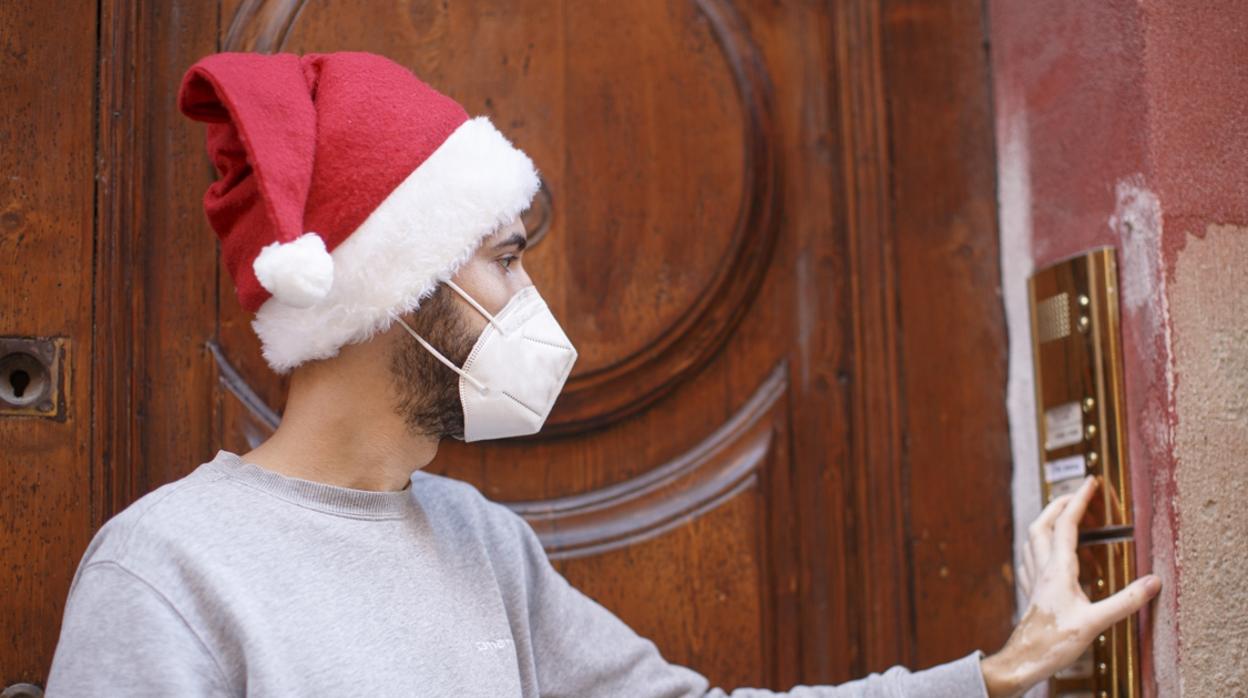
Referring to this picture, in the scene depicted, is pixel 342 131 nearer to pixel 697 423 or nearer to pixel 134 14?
pixel 134 14

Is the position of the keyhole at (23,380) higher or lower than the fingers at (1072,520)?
higher

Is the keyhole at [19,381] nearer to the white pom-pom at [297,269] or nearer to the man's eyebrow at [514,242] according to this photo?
the white pom-pom at [297,269]

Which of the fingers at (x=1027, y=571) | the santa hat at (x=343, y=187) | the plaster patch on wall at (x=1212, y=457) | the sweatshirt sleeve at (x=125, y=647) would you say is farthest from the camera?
the fingers at (x=1027, y=571)

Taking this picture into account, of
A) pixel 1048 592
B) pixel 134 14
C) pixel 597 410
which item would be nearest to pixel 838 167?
pixel 597 410

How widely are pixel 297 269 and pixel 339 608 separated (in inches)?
12.3

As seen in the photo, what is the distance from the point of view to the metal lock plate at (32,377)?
1.22m

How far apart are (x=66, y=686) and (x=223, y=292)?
54 centimetres

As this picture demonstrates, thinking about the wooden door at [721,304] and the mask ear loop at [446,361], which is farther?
the wooden door at [721,304]

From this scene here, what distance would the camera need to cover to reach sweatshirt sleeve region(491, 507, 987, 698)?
128 centimetres

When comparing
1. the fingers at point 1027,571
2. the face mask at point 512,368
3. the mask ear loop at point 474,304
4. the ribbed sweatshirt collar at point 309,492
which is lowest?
the fingers at point 1027,571

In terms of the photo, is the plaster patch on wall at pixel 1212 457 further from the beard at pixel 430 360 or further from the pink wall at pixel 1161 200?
the beard at pixel 430 360

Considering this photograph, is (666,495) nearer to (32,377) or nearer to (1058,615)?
(1058,615)

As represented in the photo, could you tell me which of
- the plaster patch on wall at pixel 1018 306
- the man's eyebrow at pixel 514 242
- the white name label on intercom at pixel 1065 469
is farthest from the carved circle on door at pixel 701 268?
the white name label on intercom at pixel 1065 469

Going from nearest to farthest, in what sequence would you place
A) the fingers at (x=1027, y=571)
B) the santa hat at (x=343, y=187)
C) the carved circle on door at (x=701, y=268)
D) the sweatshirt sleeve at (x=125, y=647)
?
the sweatshirt sleeve at (x=125, y=647), the santa hat at (x=343, y=187), the fingers at (x=1027, y=571), the carved circle on door at (x=701, y=268)
